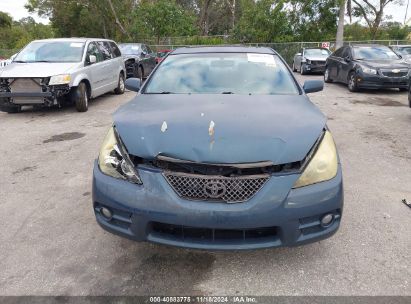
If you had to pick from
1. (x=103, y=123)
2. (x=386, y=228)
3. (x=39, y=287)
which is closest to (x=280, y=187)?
(x=386, y=228)

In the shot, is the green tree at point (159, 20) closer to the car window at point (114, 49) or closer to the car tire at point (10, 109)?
the car window at point (114, 49)

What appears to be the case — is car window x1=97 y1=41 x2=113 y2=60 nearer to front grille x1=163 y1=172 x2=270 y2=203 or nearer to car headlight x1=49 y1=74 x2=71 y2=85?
car headlight x1=49 y1=74 x2=71 y2=85

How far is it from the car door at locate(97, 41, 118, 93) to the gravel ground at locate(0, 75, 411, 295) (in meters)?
5.13

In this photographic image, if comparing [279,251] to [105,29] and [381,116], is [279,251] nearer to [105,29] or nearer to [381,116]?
[381,116]

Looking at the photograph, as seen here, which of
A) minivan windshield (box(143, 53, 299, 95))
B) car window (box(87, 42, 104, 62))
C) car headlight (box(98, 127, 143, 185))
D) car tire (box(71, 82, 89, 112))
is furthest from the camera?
car window (box(87, 42, 104, 62))

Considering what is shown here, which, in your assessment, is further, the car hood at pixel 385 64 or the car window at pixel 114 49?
the car window at pixel 114 49

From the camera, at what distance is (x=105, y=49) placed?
10.4 metres

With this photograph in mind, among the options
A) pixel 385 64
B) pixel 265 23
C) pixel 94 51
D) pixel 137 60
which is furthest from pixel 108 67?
pixel 265 23

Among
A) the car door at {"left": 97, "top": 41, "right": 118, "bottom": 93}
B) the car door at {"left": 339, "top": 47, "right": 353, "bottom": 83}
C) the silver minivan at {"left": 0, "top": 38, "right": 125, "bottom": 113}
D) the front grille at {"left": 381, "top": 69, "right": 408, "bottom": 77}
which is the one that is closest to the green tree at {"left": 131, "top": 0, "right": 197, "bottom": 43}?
the car door at {"left": 97, "top": 41, "right": 118, "bottom": 93}

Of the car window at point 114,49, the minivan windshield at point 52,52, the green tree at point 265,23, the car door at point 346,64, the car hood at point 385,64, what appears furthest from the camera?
the green tree at point 265,23

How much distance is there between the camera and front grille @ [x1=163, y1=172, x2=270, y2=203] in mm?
2408

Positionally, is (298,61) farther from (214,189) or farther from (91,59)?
(214,189)

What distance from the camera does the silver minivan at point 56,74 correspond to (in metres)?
7.89

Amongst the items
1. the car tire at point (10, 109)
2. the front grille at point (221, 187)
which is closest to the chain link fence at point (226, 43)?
the car tire at point (10, 109)
